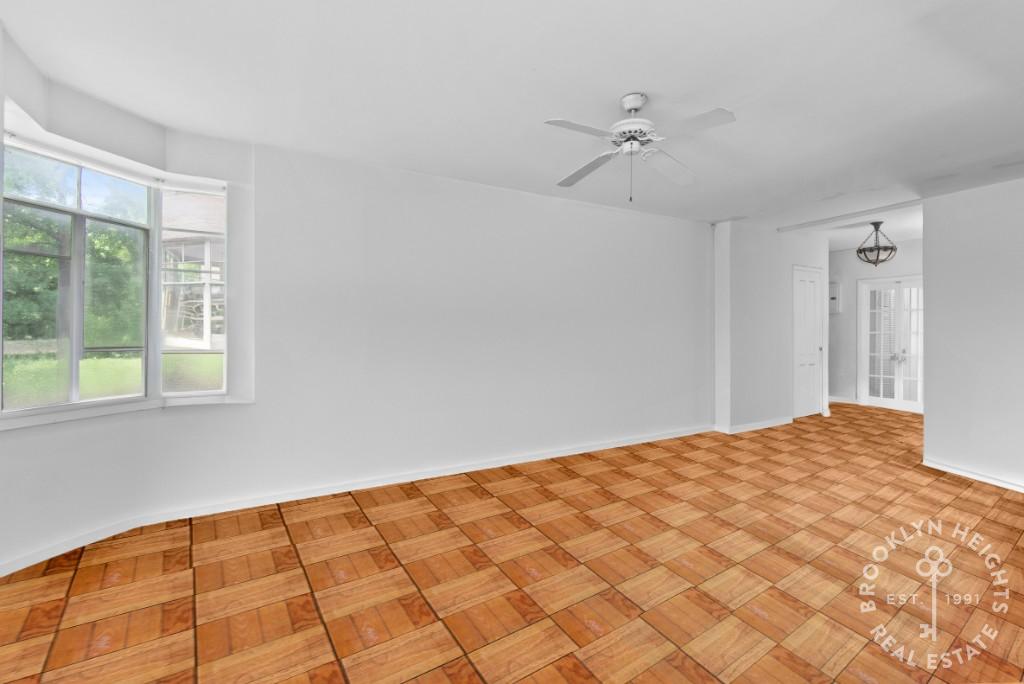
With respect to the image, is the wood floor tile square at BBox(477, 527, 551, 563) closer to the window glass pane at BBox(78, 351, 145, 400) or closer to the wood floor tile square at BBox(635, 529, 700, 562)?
the wood floor tile square at BBox(635, 529, 700, 562)

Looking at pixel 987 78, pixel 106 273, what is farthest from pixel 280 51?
pixel 987 78

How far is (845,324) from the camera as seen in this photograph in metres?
Result: 7.51

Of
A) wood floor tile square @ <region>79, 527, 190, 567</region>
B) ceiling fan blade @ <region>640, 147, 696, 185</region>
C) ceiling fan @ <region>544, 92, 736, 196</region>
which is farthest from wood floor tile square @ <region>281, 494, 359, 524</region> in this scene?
ceiling fan blade @ <region>640, 147, 696, 185</region>

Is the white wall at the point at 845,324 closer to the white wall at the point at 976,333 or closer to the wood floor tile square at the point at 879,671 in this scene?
the white wall at the point at 976,333

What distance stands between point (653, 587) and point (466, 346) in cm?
242

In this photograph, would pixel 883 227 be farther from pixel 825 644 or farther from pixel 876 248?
pixel 825 644

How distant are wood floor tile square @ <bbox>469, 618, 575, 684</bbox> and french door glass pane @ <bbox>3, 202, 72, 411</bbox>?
2.84 m

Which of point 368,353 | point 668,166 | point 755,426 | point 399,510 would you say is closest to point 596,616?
point 399,510

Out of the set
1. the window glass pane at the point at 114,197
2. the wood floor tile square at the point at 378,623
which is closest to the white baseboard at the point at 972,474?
the wood floor tile square at the point at 378,623

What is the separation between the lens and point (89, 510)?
273 cm

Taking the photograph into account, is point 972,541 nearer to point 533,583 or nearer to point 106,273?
point 533,583

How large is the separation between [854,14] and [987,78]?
3.70 feet

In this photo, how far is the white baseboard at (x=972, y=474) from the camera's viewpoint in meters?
3.75

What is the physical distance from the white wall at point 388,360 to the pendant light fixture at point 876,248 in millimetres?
2812
